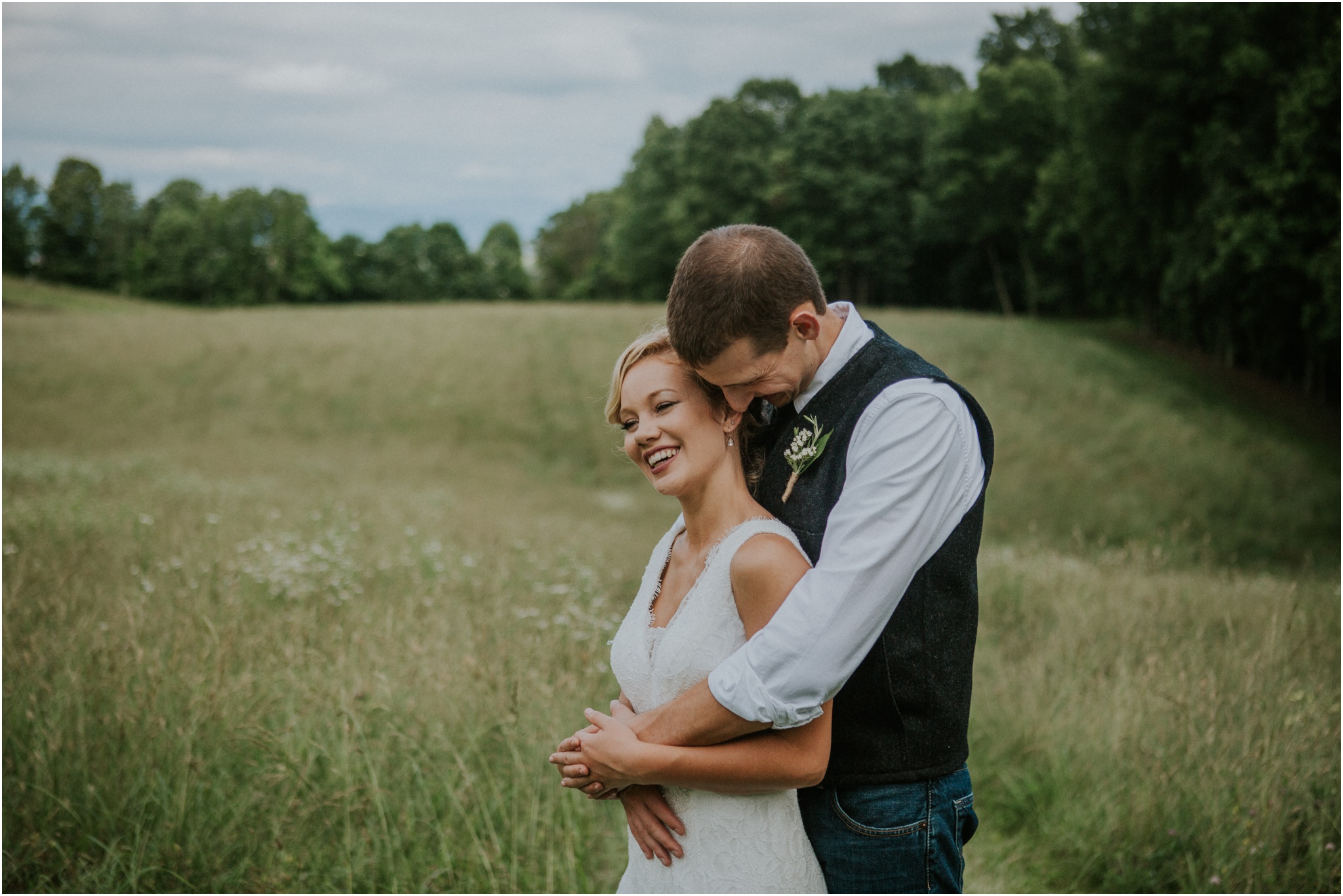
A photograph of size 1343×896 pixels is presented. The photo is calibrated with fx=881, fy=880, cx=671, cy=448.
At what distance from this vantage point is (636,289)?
188 ft

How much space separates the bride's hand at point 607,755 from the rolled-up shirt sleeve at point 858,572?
0.30 metres

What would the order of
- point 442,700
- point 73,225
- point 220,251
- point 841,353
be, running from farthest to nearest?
point 220,251 → point 73,225 → point 442,700 → point 841,353

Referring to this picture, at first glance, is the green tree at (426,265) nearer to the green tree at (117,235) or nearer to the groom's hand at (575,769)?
the green tree at (117,235)

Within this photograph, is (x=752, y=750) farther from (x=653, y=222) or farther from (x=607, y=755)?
(x=653, y=222)

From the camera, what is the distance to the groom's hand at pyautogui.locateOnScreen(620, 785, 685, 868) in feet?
7.43

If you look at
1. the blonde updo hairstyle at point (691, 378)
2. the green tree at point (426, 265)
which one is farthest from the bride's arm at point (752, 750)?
the green tree at point (426, 265)

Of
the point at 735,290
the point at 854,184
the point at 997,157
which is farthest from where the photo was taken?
the point at 854,184

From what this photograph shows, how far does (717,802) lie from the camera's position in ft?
7.27

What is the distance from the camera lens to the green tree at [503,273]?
76.8 m

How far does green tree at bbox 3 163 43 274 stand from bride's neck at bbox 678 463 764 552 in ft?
126

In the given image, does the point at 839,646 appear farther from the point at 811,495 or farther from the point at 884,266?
the point at 884,266

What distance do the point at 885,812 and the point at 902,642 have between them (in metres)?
0.44

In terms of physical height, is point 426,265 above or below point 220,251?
above

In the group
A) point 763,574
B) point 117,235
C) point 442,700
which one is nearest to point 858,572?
point 763,574
